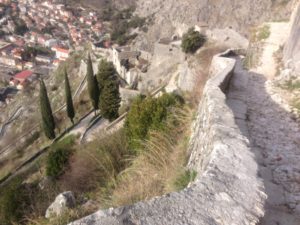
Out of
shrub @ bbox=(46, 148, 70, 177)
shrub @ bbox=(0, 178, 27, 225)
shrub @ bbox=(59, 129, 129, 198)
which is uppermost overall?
shrub @ bbox=(59, 129, 129, 198)

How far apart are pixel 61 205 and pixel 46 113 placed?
15.0 metres

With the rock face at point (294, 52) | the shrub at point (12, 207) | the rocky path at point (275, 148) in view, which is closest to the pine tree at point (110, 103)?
the shrub at point (12, 207)

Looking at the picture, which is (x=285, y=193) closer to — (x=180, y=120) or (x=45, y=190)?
(x=180, y=120)

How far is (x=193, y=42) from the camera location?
1866 cm

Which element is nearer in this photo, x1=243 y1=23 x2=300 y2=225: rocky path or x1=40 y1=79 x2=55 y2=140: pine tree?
x1=243 y1=23 x2=300 y2=225: rocky path

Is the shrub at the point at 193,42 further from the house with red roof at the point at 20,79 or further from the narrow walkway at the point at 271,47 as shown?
the house with red roof at the point at 20,79

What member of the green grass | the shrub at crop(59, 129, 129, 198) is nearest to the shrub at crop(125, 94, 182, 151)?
the shrub at crop(59, 129, 129, 198)

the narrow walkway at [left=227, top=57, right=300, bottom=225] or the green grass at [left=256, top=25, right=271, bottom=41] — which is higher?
the green grass at [left=256, top=25, right=271, bottom=41]

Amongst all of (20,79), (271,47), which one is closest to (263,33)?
(271,47)

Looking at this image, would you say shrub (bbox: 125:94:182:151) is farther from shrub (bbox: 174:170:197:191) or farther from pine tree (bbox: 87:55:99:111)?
pine tree (bbox: 87:55:99:111)

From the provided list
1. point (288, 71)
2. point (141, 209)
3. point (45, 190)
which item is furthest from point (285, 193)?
point (45, 190)

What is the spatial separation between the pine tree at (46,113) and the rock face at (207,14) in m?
17.2

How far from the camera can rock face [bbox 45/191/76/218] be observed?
5.26 meters

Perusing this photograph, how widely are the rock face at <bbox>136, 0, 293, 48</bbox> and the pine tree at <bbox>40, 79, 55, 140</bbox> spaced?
679 inches
